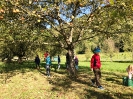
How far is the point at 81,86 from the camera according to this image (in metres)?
15.4

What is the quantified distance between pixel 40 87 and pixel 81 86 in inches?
98.9

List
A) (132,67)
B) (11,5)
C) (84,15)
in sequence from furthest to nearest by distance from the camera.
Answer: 1. (84,15)
2. (132,67)
3. (11,5)

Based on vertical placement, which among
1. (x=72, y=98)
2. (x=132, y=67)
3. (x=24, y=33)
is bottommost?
(x=72, y=98)

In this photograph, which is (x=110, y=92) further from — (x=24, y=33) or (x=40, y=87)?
(x=24, y=33)

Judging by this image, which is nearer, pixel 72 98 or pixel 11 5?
pixel 72 98

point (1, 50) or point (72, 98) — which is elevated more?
point (1, 50)

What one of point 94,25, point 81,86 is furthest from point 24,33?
point 81,86

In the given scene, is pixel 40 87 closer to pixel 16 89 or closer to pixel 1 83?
pixel 16 89

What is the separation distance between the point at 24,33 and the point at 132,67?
33.3 ft

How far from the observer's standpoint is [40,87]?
15391mm

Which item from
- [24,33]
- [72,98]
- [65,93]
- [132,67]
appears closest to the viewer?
[72,98]

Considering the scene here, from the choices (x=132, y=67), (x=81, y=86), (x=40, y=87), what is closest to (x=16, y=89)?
A: (x=40, y=87)

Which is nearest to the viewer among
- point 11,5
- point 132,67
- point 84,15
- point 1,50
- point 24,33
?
point 11,5

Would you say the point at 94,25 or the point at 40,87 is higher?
the point at 94,25
